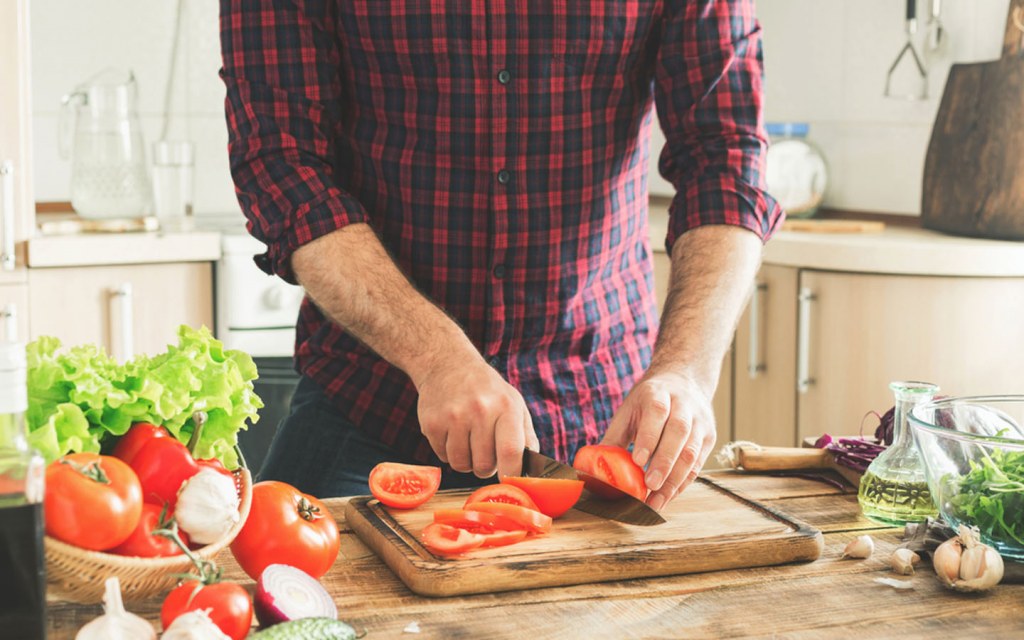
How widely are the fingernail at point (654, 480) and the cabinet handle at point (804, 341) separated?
4.89 feet

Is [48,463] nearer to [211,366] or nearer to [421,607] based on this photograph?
[211,366]

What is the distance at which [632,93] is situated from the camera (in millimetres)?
1651

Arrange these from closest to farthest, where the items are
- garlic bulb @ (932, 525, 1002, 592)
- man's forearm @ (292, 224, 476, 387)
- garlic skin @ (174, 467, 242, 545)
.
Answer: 1. garlic skin @ (174, 467, 242, 545)
2. garlic bulb @ (932, 525, 1002, 592)
3. man's forearm @ (292, 224, 476, 387)

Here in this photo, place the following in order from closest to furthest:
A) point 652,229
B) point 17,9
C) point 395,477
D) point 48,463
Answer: point 48,463 → point 395,477 → point 17,9 → point 652,229

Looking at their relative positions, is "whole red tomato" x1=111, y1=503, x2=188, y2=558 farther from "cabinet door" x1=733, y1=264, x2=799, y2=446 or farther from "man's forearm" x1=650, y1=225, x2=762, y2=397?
"cabinet door" x1=733, y1=264, x2=799, y2=446

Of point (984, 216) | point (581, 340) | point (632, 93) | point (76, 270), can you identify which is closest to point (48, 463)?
point (581, 340)

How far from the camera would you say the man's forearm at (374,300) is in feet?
4.56

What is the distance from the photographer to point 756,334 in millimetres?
2795

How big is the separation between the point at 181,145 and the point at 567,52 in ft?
5.11

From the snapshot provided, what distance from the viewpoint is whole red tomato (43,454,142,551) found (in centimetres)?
88

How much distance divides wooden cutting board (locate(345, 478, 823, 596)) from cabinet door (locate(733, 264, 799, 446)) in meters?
1.48

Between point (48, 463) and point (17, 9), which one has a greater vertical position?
point (17, 9)

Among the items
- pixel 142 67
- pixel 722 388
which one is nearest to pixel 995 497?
pixel 722 388

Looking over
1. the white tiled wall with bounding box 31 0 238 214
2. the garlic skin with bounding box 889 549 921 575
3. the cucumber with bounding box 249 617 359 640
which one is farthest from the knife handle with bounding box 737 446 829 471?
the white tiled wall with bounding box 31 0 238 214
